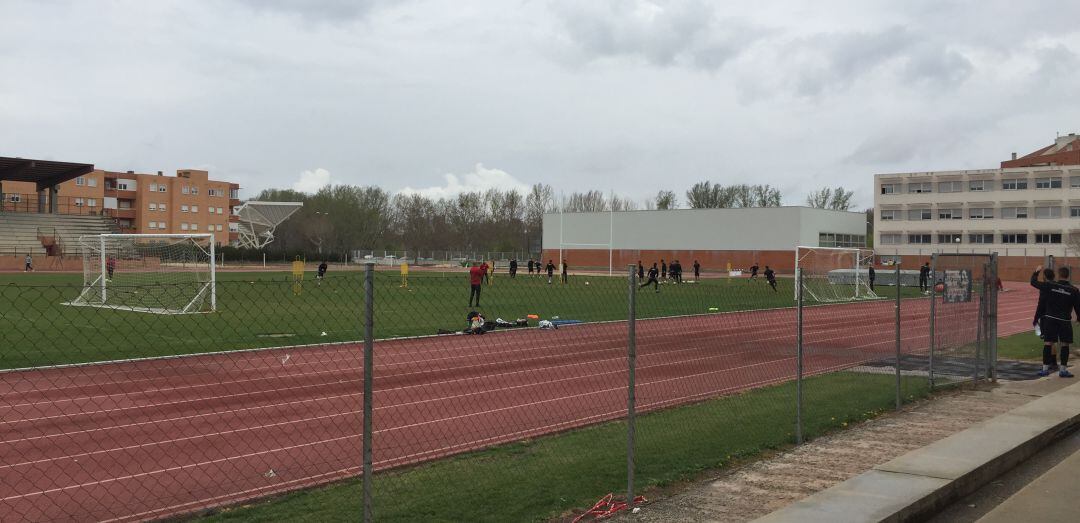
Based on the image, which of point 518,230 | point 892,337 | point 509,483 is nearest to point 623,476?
point 509,483

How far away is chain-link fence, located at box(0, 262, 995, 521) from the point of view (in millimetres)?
6789

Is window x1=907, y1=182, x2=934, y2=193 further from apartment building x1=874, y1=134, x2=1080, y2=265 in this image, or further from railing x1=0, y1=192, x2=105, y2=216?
railing x1=0, y1=192, x2=105, y2=216

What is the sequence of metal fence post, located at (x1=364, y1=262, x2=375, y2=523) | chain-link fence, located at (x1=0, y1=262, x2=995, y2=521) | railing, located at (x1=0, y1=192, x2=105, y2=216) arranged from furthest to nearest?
1. railing, located at (x1=0, y1=192, x2=105, y2=216)
2. chain-link fence, located at (x1=0, y1=262, x2=995, y2=521)
3. metal fence post, located at (x1=364, y1=262, x2=375, y2=523)

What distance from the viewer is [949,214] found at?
82.6 metres

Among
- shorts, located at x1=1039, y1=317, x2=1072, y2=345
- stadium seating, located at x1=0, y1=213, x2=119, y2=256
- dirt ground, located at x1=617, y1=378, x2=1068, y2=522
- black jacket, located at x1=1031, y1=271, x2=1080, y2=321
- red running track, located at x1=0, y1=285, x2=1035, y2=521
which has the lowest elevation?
red running track, located at x1=0, y1=285, x2=1035, y2=521

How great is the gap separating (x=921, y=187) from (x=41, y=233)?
277 ft

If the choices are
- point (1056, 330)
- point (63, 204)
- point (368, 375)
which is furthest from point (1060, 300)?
point (63, 204)

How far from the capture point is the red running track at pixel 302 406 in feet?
24.4

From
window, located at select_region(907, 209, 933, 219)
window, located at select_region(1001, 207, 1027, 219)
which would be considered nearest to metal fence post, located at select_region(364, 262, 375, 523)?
window, located at select_region(1001, 207, 1027, 219)

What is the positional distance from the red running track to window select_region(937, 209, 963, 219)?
71570 mm

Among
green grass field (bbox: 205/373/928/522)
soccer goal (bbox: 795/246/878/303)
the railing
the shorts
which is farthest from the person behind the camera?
the railing

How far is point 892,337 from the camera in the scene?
2111 cm

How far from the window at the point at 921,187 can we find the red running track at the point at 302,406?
72473 mm

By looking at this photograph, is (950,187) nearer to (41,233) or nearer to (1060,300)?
(1060,300)
